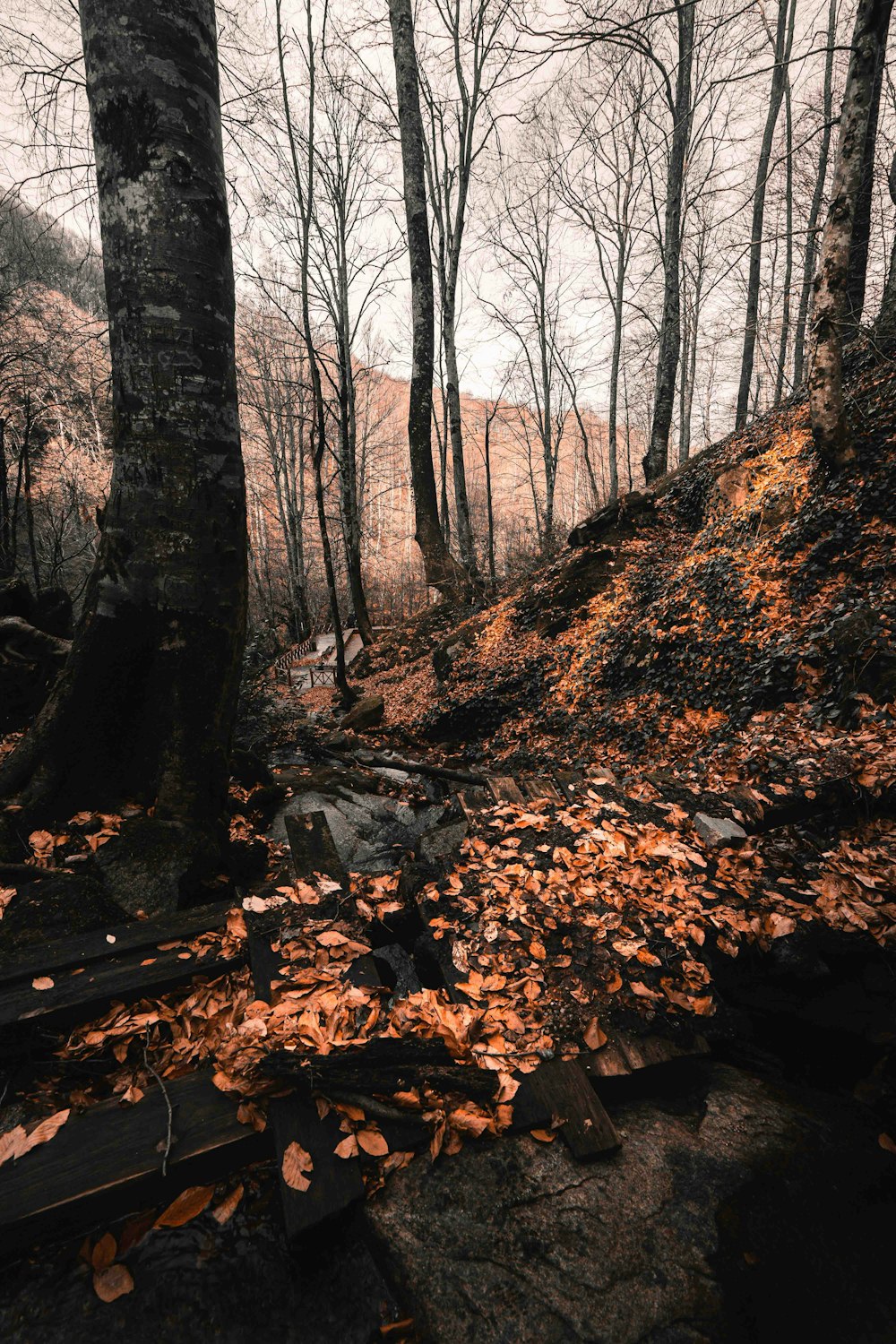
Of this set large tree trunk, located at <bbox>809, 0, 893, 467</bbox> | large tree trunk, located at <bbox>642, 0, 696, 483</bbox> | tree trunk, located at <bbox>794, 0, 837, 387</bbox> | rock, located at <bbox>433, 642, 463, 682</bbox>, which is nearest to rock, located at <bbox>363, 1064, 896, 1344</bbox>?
large tree trunk, located at <bbox>809, 0, 893, 467</bbox>

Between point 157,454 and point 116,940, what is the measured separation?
95.4 inches

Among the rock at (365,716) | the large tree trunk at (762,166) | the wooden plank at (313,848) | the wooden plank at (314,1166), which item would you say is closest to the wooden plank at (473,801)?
the wooden plank at (313,848)

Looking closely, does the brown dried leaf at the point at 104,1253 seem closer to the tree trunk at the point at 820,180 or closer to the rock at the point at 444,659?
the rock at the point at 444,659

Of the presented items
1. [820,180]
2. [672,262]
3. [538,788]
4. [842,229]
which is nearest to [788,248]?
[820,180]

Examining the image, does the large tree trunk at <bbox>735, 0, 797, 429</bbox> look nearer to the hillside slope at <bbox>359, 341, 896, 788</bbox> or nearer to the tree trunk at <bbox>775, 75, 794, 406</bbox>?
the tree trunk at <bbox>775, 75, 794, 406</bbox>

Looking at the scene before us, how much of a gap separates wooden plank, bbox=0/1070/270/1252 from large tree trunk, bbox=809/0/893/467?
756cm

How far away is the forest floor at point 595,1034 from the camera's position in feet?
4.88

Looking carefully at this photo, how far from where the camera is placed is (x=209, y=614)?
301 centimetres

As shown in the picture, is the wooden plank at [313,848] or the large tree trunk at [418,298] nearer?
the wooden plank at [313,848]

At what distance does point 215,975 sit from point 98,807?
128 centimetres

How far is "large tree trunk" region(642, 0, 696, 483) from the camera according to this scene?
35.8 feet

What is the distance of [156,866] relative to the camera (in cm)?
276

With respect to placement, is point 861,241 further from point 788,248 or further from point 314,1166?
point 788,248

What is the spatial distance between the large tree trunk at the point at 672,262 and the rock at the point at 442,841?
10.3 metres
